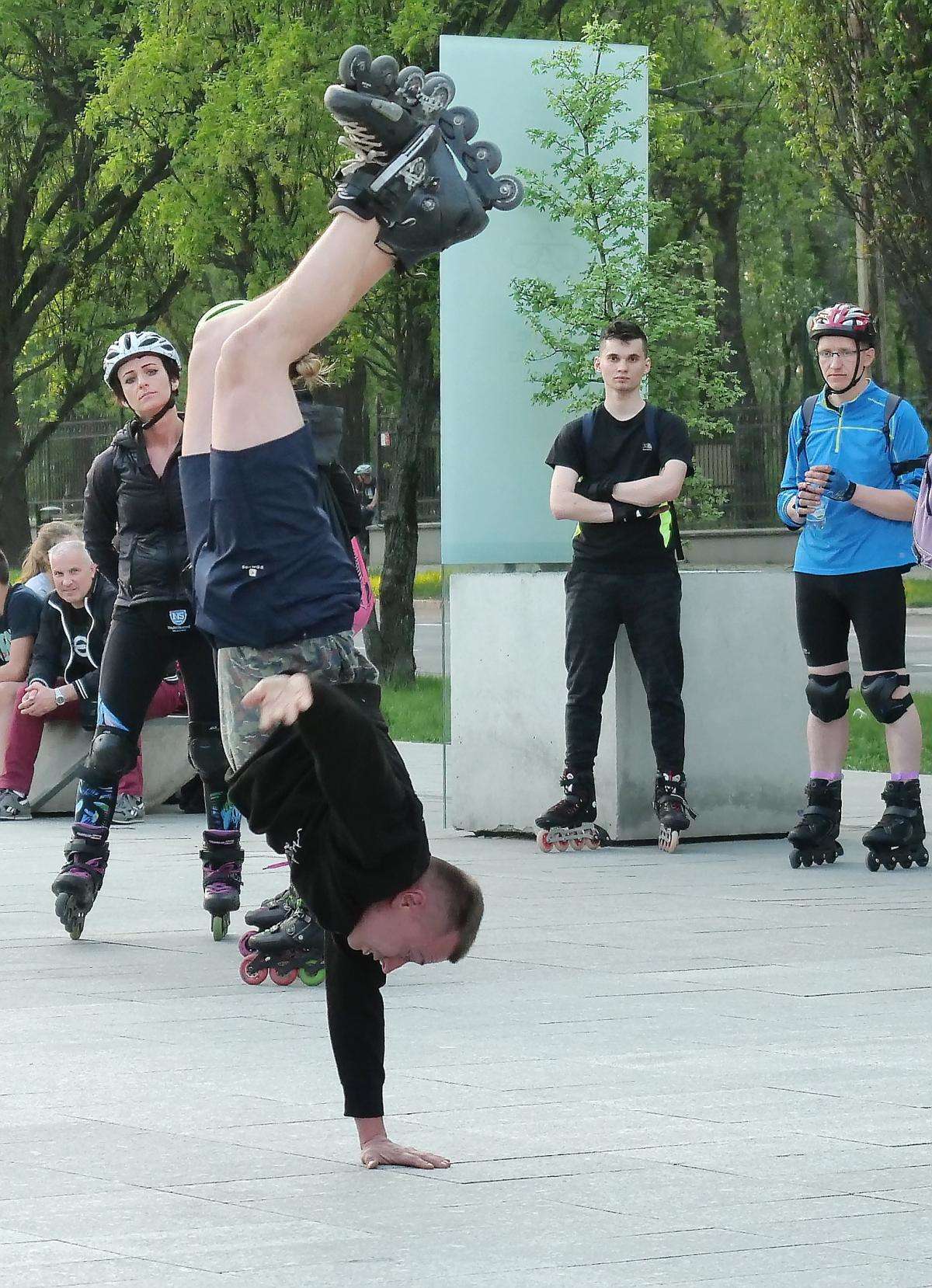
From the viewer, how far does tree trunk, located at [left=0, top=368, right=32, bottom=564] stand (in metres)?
31.5

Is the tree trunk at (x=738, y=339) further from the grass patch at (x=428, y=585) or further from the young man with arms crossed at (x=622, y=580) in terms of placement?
the young man with arms crossed at (x=622, y=580)

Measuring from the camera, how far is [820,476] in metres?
9.23

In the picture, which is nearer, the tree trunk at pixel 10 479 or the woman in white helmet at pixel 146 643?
the woman in white helmet at pixel 146 643

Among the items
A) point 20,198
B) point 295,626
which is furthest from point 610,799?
point 20,198

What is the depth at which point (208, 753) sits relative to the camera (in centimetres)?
780

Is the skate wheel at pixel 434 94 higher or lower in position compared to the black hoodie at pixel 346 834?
higher

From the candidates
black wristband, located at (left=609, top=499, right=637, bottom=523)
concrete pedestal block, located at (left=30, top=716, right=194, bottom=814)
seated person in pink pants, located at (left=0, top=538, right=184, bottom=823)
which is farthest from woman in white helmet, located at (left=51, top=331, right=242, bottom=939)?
concrete pedestal block, located at (left=30, top=716, right=194, bottom=814)

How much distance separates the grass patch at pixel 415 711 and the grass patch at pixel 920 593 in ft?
48.6

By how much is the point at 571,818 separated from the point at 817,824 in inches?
46.9

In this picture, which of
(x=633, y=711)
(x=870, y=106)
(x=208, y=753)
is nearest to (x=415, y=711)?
(x=870, y=106)

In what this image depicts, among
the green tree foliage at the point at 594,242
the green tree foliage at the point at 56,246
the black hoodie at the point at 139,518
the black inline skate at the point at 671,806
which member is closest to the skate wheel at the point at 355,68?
the black hoodie at the point at 139,518

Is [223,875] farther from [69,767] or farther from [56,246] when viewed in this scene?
[56,246]

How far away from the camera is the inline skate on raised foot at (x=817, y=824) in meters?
9.59

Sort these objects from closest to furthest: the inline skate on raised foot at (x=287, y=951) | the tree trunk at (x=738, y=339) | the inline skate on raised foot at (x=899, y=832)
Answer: the inline skate on raised foot at (x=287, y=951), the inline skate on raised foot at (x=899, y=832), the tree trunk at (x=738, y=339)
